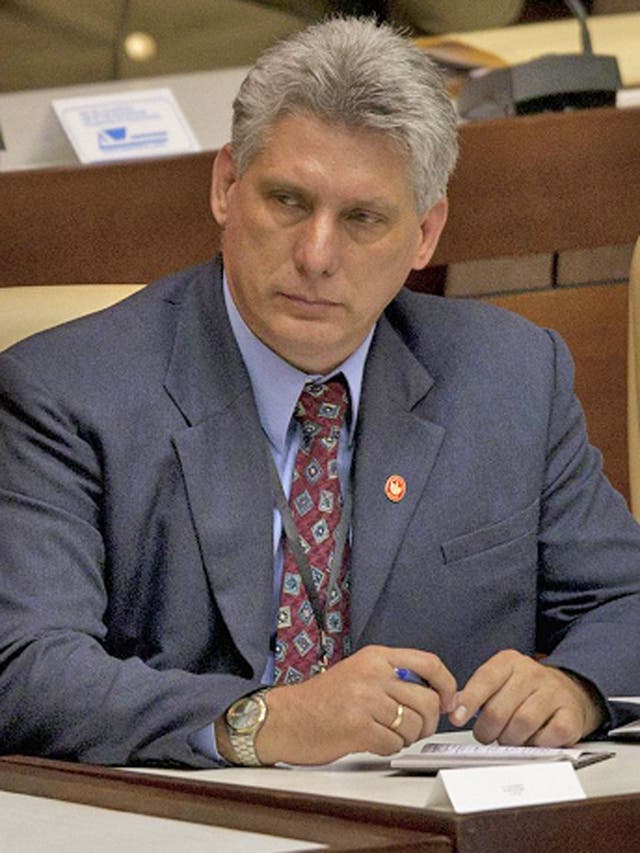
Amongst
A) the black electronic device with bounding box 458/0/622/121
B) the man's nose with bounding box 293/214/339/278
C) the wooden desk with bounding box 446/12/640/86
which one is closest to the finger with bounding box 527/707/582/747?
the man's nose with bounding box 293/214/339/278

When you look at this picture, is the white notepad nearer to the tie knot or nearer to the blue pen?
the blue pen

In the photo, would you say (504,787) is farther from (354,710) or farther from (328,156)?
(328,156)

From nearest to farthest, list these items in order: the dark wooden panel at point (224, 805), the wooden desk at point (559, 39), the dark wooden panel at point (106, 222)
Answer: the dark wooden panel at point (224, 805)
the dark wooden panel at point (106, 222)
the wooden desk at point (559, 39)

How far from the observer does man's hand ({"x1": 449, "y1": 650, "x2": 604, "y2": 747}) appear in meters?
2.23

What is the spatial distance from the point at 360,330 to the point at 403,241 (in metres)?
0.13

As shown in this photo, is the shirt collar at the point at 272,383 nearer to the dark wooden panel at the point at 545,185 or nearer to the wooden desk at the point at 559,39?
the dark wooden panel at the point at 545,185

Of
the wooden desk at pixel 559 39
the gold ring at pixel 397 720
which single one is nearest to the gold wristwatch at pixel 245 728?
the gold ring at pixel 397 720

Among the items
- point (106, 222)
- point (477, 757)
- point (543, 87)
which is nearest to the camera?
point (477, 757)

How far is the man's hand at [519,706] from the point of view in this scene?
2.23 meters

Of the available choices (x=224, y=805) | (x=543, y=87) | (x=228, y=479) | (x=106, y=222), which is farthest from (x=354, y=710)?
(x=543, y=87)

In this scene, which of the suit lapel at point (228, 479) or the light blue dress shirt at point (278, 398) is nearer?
the suit lapel at point (228, 479)

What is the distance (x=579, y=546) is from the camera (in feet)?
8.83

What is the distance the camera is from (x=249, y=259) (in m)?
2.51

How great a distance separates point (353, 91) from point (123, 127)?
170 cm
